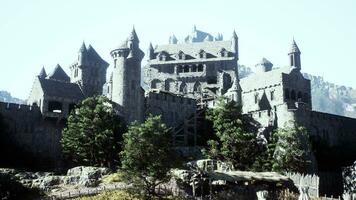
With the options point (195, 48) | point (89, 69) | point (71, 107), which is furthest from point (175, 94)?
point (195, 48)

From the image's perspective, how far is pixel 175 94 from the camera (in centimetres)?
7262

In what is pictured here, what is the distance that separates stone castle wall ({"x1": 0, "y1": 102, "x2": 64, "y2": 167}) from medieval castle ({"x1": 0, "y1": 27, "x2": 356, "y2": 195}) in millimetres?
120

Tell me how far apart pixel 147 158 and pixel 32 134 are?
23.3m

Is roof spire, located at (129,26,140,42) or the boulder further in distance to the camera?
roof spire, located at (129,26,140,42)

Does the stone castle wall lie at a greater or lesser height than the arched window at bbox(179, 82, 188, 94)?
lesser

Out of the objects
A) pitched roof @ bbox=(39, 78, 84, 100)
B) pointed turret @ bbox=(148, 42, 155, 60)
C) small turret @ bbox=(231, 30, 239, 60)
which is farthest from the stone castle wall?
small turret @ bbox=(231, 30, 239, 60)

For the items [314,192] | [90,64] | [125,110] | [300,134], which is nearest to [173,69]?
[90,64]

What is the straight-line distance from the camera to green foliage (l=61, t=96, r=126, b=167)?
174 ft

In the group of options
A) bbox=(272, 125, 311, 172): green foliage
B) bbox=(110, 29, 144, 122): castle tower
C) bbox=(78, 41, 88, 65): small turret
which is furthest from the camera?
bbox=(78, 41, 88, 65): small turret

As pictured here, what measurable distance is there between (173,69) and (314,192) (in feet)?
148

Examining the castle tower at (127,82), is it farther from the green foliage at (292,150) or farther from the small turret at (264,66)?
the small turret at (264,66)

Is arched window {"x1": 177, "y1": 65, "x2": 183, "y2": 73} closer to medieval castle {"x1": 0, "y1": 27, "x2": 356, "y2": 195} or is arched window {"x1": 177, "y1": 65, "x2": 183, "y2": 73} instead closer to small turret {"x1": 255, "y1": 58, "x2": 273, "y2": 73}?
medieval castle {"x1": 0, "y1": 27, "x2": 356, "y2": 195}

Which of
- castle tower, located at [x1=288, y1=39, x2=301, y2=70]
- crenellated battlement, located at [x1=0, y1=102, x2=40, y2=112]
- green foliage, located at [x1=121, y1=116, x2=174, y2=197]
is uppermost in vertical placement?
castle tower, located at [x1=288, y1=39, x2=301, y2=70]

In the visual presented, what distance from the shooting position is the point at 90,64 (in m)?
75.7
